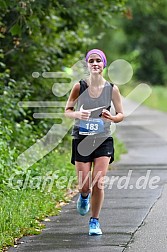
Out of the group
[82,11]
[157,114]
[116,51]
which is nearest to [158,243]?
[82,11]

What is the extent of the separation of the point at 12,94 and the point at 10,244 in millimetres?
6008

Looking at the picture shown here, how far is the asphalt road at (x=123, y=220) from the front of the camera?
316 inches

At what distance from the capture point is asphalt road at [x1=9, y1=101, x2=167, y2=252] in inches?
316

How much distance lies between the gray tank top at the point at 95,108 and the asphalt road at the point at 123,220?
1069 mm

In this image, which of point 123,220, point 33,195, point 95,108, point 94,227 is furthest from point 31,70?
point 94,227

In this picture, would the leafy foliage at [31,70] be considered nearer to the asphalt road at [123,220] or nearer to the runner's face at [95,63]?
the asphalt road at [123,220]

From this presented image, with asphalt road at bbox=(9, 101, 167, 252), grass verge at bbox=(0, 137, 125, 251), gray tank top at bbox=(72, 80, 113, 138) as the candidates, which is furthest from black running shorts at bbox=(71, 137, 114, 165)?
grass verge at bbox=(0, 137, 125, 251)

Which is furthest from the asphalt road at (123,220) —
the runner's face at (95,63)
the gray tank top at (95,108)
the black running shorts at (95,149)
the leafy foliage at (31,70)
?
the runner's face at (95,63)

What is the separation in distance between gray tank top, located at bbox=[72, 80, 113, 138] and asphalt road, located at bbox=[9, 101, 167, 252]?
107 cm

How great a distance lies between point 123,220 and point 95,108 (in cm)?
153

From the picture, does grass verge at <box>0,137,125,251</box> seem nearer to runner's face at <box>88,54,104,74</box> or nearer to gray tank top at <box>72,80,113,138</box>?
gray tank top at <box>72,80,113,138</box>

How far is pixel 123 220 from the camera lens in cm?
939

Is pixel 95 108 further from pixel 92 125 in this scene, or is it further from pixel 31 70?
pixel 31 70

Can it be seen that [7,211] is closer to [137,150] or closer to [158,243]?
[158,243]
